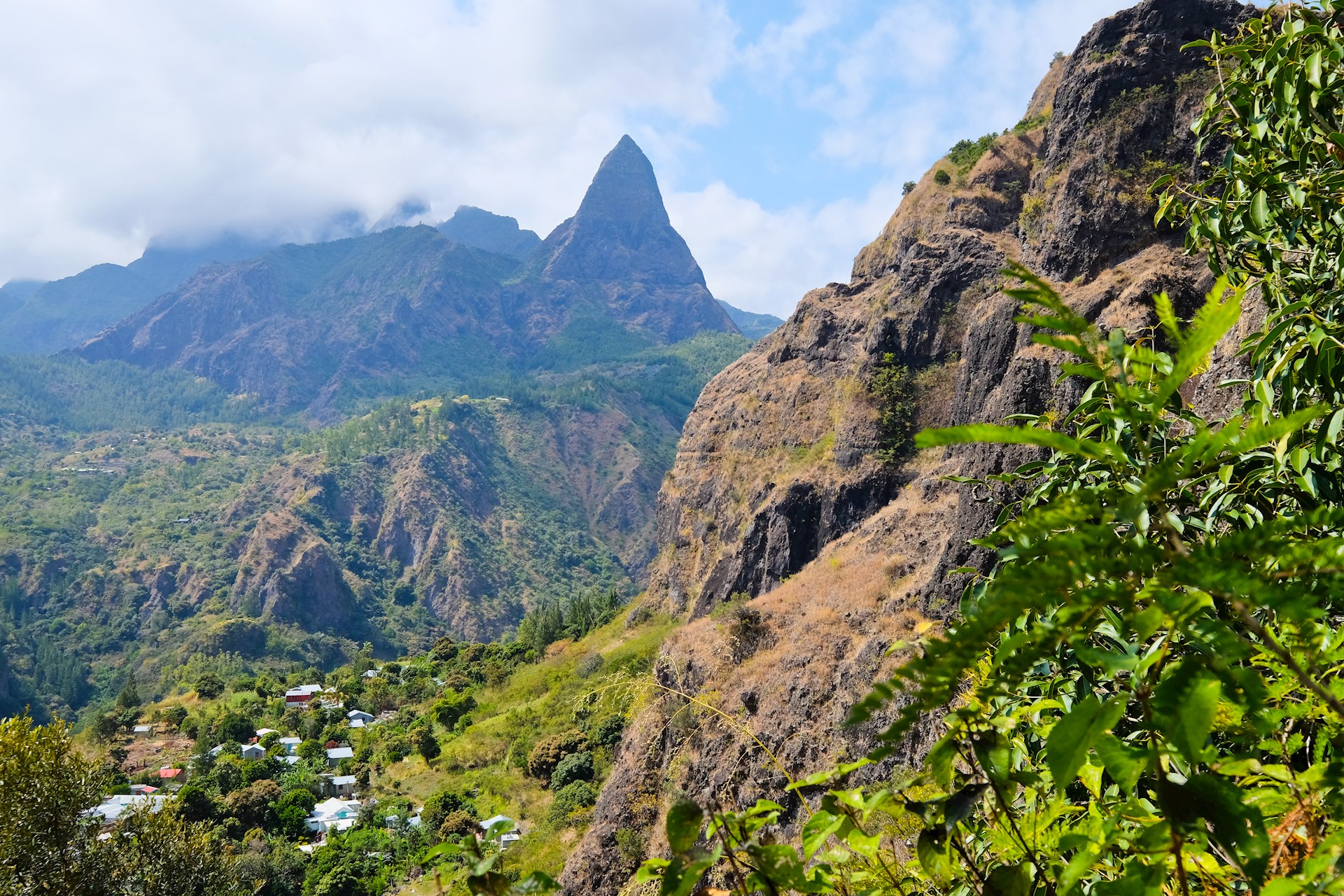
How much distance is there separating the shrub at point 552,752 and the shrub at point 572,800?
3.02m

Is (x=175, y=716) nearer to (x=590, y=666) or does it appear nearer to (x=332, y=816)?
(x=332, y=816)

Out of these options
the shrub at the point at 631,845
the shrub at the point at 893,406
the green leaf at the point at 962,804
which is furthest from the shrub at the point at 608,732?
the green leaf at the point at 962,804

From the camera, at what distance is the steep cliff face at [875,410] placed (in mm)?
15055

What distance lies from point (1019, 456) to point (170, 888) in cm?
2020

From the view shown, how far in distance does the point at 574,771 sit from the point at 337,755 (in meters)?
25.3

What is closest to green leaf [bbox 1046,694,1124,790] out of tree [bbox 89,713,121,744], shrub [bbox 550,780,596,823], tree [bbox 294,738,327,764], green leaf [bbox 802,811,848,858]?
green leaf [bbox 802,811,848,858]

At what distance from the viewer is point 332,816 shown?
39.3 m

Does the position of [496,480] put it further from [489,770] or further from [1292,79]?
[1292,79]

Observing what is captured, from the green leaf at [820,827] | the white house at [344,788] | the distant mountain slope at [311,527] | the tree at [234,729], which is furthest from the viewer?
the distant mountain slope at [311,527]

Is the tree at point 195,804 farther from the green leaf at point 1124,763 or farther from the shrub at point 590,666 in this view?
the green leaf at point 1124,763

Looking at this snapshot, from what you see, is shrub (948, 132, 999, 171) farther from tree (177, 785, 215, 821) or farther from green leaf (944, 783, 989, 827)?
tree (177, 785, 215, 821)

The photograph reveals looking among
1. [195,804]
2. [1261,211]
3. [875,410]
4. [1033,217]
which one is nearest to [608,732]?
[875,410]

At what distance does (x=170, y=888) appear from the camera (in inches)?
674

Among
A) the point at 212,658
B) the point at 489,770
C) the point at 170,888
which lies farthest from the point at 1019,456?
the point at 212,658
